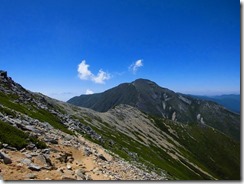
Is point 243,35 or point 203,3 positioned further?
point 203,3

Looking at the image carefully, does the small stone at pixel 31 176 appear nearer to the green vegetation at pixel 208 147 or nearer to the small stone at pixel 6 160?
the small stone at pixel 6 160

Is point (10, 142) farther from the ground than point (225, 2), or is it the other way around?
point (225, 2)

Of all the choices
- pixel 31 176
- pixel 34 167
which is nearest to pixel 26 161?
pixel 34 167

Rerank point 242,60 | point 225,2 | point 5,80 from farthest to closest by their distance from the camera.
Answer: point 5,80 → point 225,2 → point 242,60

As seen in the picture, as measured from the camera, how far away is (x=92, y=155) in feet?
61.9

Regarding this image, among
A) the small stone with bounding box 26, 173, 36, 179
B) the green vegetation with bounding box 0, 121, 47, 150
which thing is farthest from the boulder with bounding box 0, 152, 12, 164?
the green vegetation with bounding box 0, 121, 47, 150

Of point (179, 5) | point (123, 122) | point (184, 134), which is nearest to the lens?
point (179, 5)

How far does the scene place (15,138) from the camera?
1575 cm

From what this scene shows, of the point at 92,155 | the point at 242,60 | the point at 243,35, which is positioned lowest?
the point at 92,155

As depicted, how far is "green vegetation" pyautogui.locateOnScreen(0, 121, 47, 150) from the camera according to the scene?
15188 millimetres

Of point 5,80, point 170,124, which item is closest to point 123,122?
point 170,124

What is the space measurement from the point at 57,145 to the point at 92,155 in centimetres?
219

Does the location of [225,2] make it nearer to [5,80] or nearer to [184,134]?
[5,80]

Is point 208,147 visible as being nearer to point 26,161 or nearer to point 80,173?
point 80,173
